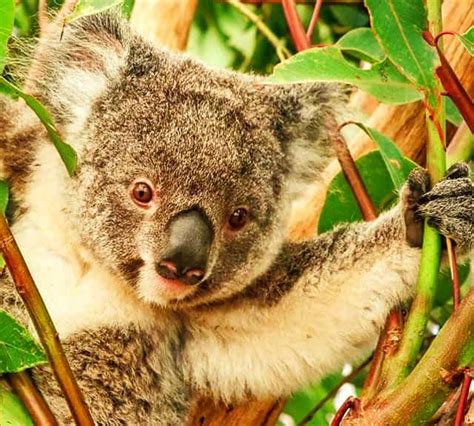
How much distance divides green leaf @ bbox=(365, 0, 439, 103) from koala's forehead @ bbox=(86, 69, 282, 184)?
70cm

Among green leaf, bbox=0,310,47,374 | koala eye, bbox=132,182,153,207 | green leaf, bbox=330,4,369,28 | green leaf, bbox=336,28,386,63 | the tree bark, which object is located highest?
green leaf, bbox=336,28,386,63

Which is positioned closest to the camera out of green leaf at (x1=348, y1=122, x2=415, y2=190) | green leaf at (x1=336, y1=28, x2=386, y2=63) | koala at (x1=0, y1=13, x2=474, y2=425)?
green leaf at (x1=348, y1=122, x2=415, y2=190)

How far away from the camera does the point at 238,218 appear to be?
276 cm

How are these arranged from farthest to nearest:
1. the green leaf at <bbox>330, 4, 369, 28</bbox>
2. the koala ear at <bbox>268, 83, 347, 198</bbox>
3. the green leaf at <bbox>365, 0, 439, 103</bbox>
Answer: the green leaf at <bbox>330, 4, 369, 28</bbox>, the koala ear at <bbox>268, 83, 347, 198</bbox>, the green leaf at <bbox>365, 0, 439, 103</bbox>

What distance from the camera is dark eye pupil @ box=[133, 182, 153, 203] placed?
2629mm

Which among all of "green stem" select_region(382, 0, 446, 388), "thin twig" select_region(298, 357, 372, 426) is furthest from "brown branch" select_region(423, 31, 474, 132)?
"thin twig" select_region(298, 357, 372, 426)

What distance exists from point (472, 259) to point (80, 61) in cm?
143

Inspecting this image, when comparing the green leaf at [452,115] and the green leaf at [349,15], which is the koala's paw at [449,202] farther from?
the green leaf at [349,15]

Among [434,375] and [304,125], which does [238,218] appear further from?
[434,375]

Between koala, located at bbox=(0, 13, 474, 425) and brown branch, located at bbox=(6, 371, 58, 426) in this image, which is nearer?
brown branch, located at bbox=(6, 371, 58, 426)

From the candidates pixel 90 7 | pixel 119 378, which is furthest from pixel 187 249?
pixel 90 7

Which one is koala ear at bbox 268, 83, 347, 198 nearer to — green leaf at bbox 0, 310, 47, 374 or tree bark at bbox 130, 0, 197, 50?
tree bark at bbox 130, 0, 197, 50

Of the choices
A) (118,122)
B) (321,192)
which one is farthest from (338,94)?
(118,122)

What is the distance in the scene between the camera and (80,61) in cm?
301
